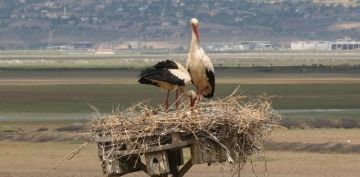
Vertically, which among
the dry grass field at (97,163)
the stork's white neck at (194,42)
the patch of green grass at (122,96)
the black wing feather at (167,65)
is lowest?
the patch of green grass at (122,96)

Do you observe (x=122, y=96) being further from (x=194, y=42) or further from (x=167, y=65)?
(x=194, y=42)

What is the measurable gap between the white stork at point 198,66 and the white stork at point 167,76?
0.46 ft

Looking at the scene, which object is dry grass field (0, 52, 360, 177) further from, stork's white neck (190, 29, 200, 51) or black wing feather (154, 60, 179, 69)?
stork's white neck (190, 29, 200, 51)

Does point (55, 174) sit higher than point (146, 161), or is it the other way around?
point (146, 161)

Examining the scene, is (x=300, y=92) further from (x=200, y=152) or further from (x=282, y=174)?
(x=200, y=152)

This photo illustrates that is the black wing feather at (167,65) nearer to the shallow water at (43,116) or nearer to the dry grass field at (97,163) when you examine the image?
the dry grass field at (97,163)

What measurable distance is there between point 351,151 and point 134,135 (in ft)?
52.2

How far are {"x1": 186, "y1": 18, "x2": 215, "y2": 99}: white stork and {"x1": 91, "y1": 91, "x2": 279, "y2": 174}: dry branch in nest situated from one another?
44cm

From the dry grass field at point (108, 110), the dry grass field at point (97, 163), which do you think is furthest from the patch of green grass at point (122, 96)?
the dry grass field at point (97, 163)

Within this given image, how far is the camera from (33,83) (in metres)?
70.3

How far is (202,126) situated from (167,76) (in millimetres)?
725

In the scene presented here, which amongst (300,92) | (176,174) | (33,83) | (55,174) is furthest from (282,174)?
(33,83)

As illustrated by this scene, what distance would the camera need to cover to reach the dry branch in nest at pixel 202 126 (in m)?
13.1

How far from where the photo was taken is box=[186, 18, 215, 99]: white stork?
1353 centimetres
